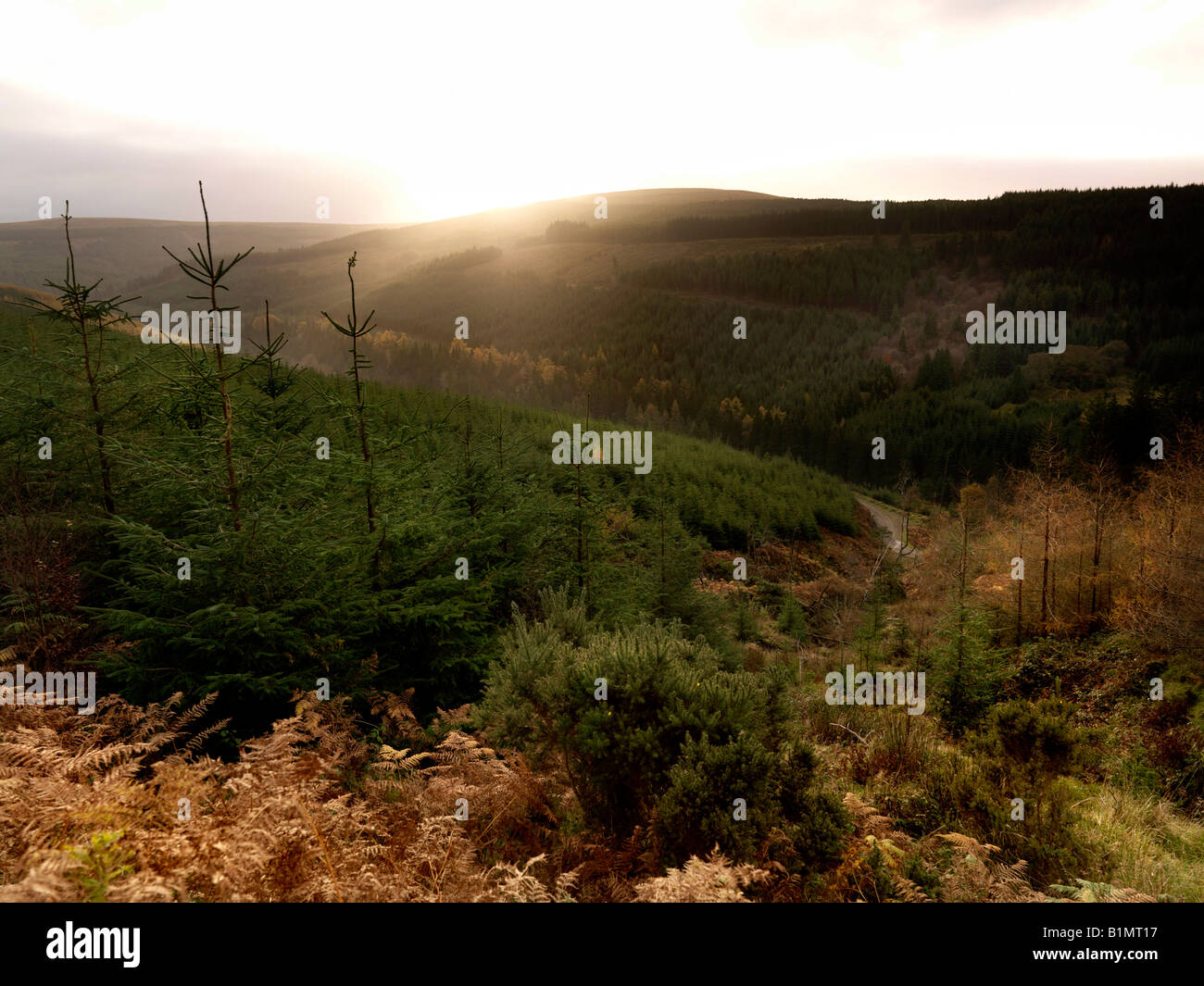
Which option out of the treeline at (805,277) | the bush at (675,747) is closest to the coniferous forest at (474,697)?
the bush at (675,747)

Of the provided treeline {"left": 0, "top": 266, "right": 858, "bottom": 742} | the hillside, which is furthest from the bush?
treeline {"left": 0, "top": 266, "right": 858, "bottom": 742}

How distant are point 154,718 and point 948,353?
378 feet

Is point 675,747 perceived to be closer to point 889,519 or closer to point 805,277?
point 889,519

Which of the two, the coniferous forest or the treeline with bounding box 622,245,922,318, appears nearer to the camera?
the coniferous forest

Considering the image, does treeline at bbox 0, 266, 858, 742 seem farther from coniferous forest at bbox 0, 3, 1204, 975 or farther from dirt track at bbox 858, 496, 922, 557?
dirt track at bbox 858, 496, 922, 557

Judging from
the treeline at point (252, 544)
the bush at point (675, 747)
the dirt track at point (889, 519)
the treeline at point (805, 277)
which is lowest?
the dirt track at point (889, 519)

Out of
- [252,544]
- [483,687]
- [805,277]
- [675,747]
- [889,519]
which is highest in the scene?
[805,277]

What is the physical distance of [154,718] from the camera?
197 inches

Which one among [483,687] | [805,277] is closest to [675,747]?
[483,687]

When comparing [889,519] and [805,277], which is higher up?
[805,277]

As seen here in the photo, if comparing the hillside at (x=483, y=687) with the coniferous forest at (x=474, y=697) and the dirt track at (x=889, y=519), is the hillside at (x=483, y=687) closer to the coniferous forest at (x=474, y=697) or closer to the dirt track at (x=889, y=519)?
the coniferous forest at (x=474, y=697)

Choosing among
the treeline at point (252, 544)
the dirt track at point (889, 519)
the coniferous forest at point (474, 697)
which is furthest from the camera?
the dirt track at point (889, 519)
